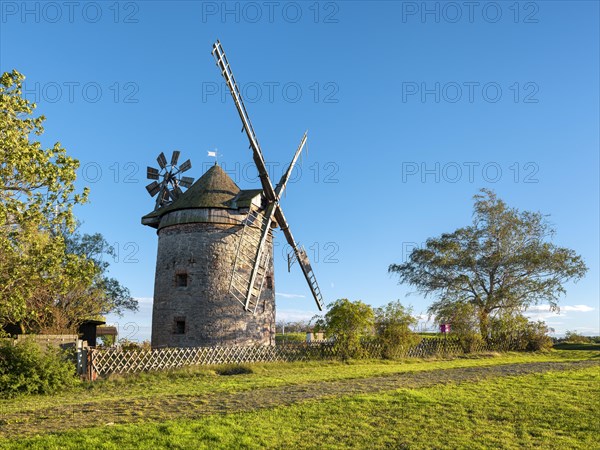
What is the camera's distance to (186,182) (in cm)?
3144

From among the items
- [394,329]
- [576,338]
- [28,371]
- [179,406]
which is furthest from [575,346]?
[28,371]

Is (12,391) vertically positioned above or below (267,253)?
below

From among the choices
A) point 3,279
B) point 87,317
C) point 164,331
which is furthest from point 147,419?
point 87,317

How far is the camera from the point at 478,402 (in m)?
12.3

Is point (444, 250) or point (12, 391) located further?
point (444, 250)

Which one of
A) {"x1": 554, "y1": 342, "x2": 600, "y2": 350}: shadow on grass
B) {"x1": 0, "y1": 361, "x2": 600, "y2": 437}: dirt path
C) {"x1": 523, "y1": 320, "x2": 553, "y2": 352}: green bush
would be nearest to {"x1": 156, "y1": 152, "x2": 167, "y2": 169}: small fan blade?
{"x1": 0, "y1": 361, "x2": 600, "y2": 437}: dirt path

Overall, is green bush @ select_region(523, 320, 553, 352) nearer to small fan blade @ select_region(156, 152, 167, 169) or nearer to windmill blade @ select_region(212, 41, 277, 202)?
windmill blade @ select_region(212, 41, 277, 202)

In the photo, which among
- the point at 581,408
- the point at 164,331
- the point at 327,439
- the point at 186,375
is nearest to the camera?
the point at 327,439

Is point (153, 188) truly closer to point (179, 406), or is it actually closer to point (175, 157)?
point (175, 157)

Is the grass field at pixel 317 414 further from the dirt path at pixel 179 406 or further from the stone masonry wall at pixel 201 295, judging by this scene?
the stone masonry wall at pixel 201 295

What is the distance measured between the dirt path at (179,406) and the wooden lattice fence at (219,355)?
21.7ft

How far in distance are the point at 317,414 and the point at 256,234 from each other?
1780 centimetres

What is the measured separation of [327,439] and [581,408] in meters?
6.62

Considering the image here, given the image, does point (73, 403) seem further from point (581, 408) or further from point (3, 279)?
point (581, 408)
